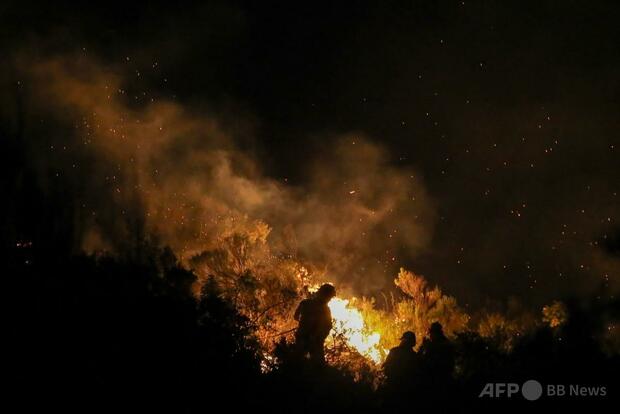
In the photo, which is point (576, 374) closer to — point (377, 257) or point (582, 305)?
point (582, 305)

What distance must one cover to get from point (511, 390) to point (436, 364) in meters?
0.94

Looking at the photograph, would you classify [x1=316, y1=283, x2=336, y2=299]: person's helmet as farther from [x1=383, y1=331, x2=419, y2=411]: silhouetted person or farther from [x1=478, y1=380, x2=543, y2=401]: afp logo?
[x1=478, y1=380, x2=543, y2=401]: afp logo

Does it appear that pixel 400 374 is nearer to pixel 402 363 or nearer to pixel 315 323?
pixel 402 363

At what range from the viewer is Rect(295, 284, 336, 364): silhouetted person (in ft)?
30.1

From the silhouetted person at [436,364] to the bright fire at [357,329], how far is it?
5.05 metres

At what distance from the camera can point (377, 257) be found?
30.6 meters

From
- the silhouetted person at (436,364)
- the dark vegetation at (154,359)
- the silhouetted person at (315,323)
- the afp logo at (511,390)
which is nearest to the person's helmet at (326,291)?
the silhouetted person at (315,323)

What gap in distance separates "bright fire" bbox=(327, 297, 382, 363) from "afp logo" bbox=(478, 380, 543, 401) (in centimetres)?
566

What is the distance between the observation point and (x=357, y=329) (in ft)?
50.0

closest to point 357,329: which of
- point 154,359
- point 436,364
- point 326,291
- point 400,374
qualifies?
point 326,291

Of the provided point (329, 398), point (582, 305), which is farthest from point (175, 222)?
point (329, 398)

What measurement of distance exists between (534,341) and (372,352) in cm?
504

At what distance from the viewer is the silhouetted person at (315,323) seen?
30.1 ft

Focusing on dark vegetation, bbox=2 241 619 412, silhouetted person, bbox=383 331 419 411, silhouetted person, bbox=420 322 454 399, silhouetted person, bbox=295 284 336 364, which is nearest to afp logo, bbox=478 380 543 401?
dark vegetation, bbox=2 241 619 412
